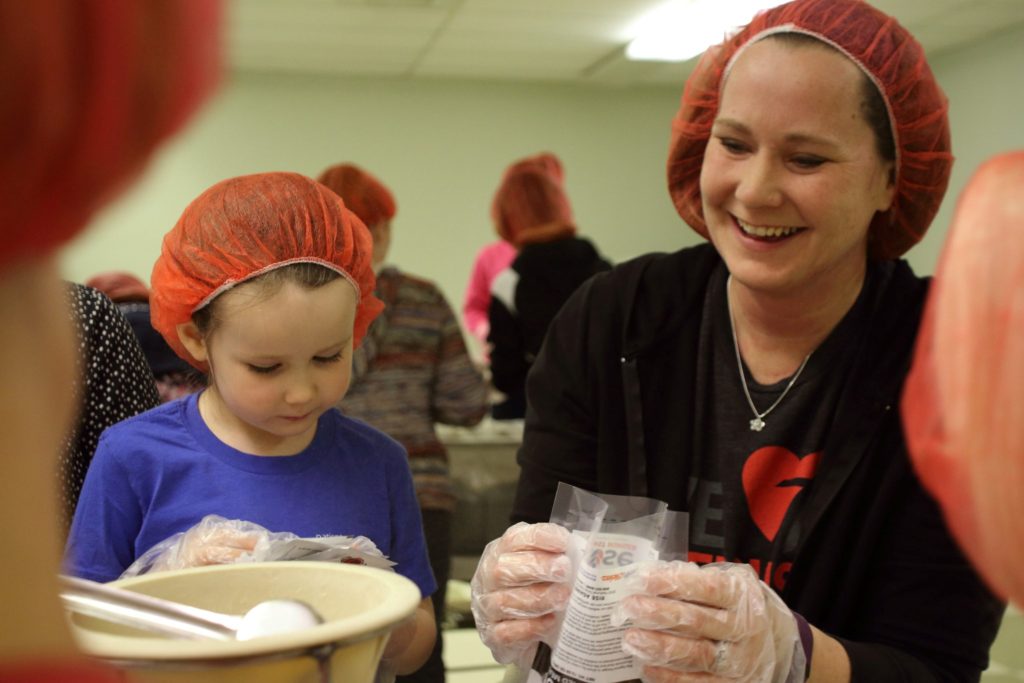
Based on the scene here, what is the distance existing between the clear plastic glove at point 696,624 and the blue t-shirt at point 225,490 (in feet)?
1.40

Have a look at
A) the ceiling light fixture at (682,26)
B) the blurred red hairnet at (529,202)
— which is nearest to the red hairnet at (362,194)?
the blurred red hairnet at (529,202)

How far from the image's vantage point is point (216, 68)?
1.20ft

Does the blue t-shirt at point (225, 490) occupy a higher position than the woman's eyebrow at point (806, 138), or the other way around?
the woman's eyebrow at point (806, 138)

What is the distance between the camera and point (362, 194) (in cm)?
278

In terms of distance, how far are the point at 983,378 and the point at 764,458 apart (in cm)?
96

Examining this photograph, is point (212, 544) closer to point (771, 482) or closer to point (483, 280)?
point (771, 482)

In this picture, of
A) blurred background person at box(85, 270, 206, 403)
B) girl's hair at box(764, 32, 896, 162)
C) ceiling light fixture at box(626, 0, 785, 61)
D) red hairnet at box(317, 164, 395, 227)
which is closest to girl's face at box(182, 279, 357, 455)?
girl's hair at box(764, 32, 896, 162)

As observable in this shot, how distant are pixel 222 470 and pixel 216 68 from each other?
931mm

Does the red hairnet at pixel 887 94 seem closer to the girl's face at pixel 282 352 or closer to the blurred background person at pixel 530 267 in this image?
the girl's face at pixel 282 352

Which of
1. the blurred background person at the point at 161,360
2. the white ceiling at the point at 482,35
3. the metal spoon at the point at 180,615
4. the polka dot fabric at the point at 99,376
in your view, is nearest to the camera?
the metal spoon at the point at 180,615

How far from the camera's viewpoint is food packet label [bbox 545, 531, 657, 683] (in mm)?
916

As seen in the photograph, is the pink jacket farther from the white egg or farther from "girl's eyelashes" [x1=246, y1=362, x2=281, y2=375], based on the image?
the white egg

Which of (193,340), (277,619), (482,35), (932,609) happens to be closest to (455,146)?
(482,35)

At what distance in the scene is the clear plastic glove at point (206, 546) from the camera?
1003mm
